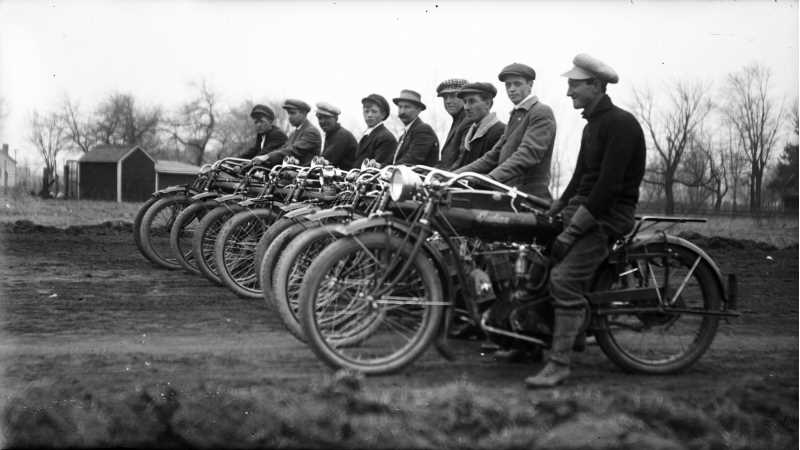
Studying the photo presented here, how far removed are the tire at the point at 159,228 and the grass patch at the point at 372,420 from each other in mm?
4821

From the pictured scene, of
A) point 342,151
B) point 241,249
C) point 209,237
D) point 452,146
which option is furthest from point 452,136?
point 209,237

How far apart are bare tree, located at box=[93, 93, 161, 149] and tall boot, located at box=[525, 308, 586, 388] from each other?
1148cm

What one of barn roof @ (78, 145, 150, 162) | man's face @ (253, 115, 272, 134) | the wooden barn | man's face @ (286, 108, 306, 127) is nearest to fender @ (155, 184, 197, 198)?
man's face @ (253, 115, 272, 134)

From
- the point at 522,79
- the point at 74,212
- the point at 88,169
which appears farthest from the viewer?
the point at 88,169

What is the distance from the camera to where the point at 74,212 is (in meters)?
15.9

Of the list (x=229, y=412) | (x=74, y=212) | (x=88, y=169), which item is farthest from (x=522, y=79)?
(x=88, y=169)

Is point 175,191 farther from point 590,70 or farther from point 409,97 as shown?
point 590,70

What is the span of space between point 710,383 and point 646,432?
98 cm

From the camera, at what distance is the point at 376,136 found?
7.86 m

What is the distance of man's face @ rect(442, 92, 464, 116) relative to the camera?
7570 mm

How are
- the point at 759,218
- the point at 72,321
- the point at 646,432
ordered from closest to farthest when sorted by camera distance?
the point at 646,432, the point at 72,321, the point at 759,218

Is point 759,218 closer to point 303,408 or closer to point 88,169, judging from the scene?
point 303,408

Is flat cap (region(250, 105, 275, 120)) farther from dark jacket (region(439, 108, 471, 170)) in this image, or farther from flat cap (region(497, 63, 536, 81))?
flat cap (region(497, 63, 536, 81))

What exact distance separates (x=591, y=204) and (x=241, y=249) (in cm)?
384
